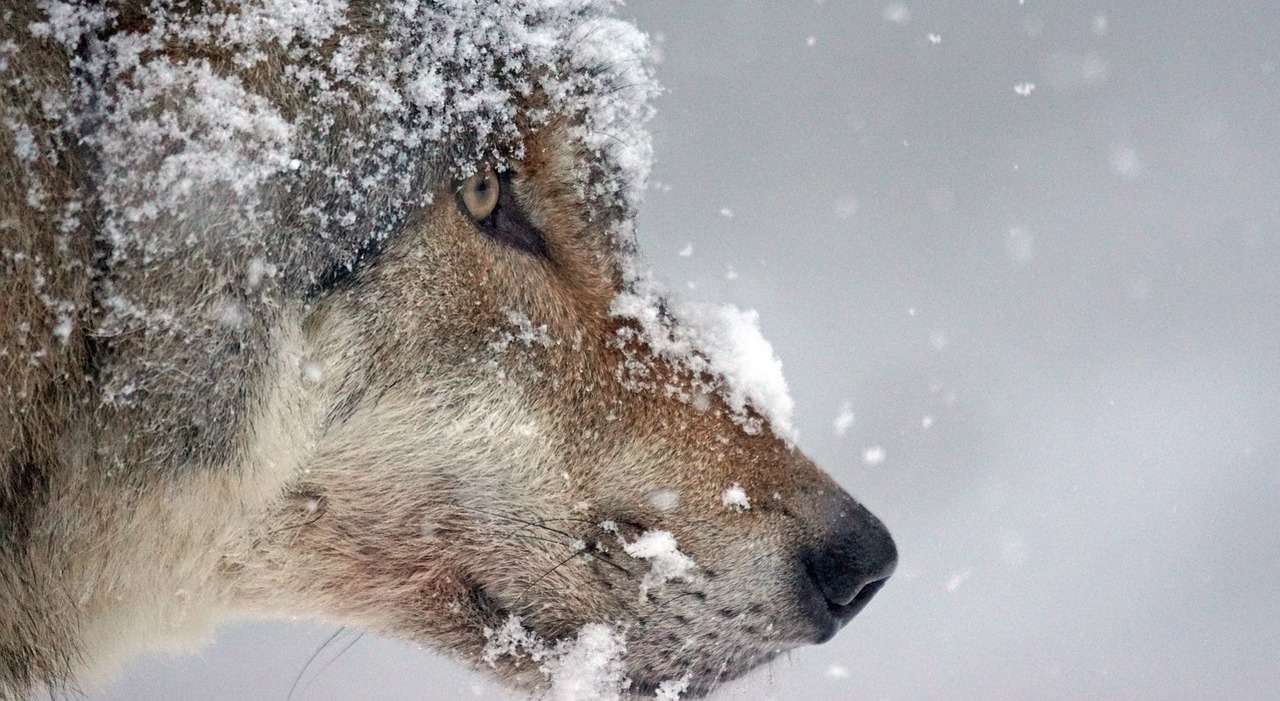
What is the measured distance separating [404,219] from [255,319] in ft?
1.21

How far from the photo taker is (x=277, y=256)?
1.78m

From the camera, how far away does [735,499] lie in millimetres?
2150

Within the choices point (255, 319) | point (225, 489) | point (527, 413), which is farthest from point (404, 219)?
point (225, 489)

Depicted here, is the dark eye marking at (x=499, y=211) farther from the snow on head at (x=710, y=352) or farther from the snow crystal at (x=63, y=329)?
the snow crystal at (x=63, y=329)

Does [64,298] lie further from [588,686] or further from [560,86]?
[588,686]

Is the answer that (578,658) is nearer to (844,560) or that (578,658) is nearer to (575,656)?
(575,656)

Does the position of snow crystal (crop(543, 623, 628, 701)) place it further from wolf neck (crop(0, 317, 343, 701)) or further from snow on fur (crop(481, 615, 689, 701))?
wolf neck (crop(0, 317, 343, 701))

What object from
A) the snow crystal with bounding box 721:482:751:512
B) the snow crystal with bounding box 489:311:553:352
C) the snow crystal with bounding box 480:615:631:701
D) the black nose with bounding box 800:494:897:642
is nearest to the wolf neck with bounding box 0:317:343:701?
the snow crystal with bounding box 489:311:553:352

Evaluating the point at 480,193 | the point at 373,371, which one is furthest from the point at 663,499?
the point at 480,193

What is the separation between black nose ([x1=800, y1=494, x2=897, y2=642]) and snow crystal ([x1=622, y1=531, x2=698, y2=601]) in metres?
0.33

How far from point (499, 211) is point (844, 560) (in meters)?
1.22

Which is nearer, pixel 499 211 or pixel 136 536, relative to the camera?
pixel 136 536

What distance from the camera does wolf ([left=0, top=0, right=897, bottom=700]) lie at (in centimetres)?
166

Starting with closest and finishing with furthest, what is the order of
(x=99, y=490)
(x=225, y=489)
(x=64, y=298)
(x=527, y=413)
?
1. (x=64, y=298)
2. (x=99, y=490)
3. (x=225, y=489)
4. (x=527, y=413)
